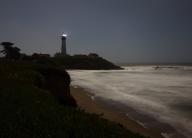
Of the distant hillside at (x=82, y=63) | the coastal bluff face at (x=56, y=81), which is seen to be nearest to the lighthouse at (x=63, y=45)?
the distant hillside at (x=82, y=63)

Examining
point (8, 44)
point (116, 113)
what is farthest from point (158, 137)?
point (8, 44)

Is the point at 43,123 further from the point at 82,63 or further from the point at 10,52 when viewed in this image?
the point at 82,63

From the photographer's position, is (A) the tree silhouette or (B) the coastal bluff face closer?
(B) the coastal bluff face

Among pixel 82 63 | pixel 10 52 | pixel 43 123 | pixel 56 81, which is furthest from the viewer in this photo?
pixel 82 63

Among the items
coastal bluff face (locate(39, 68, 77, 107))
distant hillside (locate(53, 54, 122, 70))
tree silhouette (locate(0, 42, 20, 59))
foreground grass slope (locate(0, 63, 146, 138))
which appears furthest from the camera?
distant hillside (locate(53, 54, 122, 70))

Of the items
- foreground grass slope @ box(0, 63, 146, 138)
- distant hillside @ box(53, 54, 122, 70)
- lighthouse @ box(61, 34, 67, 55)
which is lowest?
foreground grass slope @ box(0, 63, 146, 138)

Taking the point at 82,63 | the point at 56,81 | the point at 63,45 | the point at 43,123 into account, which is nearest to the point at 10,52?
the point at 56,81

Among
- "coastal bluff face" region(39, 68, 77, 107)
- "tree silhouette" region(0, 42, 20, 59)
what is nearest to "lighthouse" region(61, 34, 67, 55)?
"tree silhouette" region(0, 42, 20, 59)

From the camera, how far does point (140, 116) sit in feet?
59.1

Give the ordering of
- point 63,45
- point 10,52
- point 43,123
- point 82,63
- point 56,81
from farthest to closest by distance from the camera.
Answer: point 63,45 → point 82,63 → point 10,52 → point 56,81 → point 43,123

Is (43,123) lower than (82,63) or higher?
lower

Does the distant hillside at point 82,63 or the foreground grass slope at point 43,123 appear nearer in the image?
the foreground grass slope at point 43,123

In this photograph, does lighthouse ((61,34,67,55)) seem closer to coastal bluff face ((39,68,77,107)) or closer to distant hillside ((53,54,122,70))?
distant hillside ((53,54,122,70))

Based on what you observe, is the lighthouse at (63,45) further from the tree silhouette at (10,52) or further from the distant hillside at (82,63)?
the tree silhouette at (10,52)
